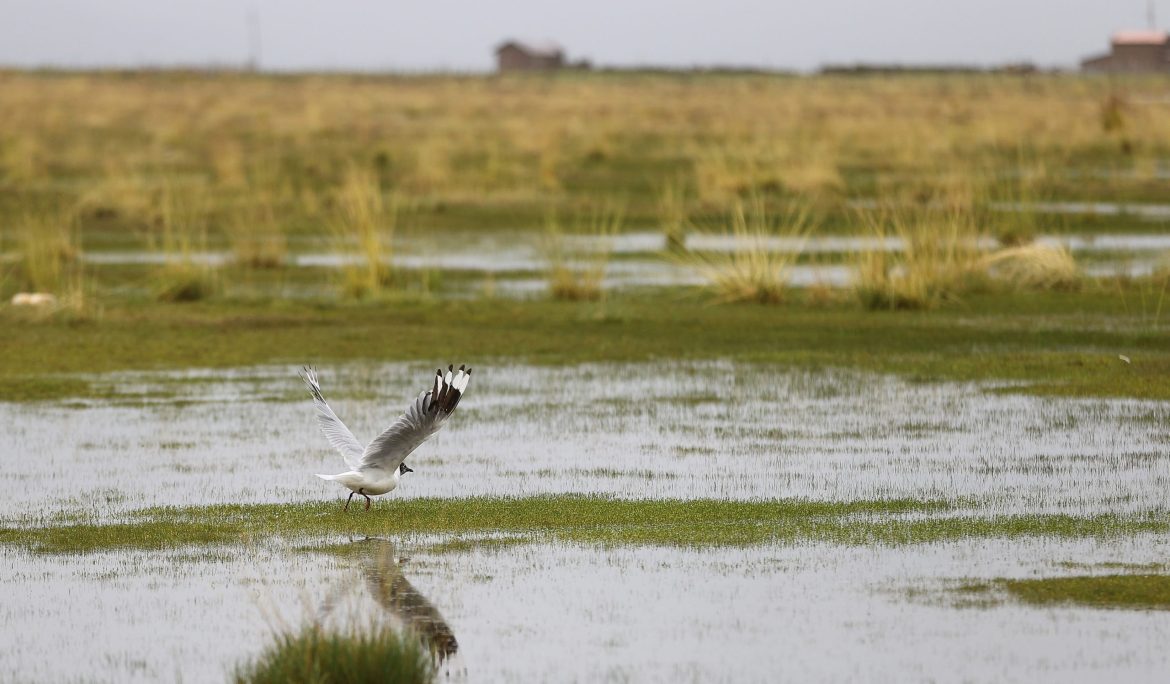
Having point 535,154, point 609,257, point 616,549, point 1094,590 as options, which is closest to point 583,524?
point 616,549

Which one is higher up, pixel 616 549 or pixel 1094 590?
pixel 1094 590

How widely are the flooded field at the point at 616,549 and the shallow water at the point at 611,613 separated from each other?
0.02 meters

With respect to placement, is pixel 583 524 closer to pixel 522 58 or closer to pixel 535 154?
pixel 535 154

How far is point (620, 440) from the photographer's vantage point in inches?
535

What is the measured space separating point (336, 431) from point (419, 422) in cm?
101

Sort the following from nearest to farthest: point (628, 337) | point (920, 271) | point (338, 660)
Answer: point (338, 660)
point (628, 337)
point (920, 271)

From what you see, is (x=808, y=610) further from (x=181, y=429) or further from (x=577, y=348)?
(x=577, y=348)

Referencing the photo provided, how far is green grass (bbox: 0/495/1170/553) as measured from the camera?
10.3 meters

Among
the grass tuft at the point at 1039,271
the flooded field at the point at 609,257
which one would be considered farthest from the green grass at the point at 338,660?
the grass tuft at the point at 1039,271

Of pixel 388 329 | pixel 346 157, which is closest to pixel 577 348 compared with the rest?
pixel 388 329

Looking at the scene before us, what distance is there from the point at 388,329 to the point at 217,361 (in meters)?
2.46

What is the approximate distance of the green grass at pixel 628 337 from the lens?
16.9 metres

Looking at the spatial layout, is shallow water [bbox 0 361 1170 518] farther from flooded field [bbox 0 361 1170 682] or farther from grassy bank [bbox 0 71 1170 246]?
grassy bank [bbox 0 71 1170 246]

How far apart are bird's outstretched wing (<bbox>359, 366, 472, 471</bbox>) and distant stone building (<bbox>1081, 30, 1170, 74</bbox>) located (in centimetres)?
12407
